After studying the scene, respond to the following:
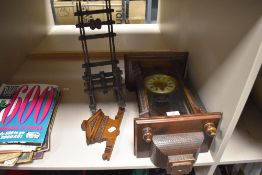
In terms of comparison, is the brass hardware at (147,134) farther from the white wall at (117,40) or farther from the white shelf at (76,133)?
the white wall at (117,40)

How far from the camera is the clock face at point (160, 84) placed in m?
0.70

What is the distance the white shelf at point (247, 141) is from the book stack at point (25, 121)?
516 mm

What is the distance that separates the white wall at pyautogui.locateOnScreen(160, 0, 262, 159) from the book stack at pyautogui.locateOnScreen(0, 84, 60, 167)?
48cm

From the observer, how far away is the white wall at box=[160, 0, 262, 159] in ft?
1.34

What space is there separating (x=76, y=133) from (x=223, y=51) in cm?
48

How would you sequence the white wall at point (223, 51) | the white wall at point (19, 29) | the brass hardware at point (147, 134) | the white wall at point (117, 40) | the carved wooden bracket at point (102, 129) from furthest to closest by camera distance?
the white wall at point (117, 40), the white wall at point (19, 29), the carved wooden bracket at point (102, 129), the brass hardware at point (147, 134), the white wall at point (223, 51)

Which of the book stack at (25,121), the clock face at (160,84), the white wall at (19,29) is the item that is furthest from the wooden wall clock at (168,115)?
the white wall at (19,29)

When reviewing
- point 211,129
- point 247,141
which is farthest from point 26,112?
point 247,141

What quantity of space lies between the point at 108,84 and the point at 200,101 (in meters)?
0.31

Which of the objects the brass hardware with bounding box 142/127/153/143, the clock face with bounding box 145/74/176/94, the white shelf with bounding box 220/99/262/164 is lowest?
the white shelf with bounding box 220/99/262/164

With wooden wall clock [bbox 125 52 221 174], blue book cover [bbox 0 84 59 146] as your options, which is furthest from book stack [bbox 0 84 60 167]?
wooden wall clock [bbox 125 52 221 174]

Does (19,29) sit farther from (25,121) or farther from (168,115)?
(168,115)

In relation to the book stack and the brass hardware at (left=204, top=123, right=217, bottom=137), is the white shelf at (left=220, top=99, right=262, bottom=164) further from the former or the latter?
the book stack

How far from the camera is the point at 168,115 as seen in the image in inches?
23.4
